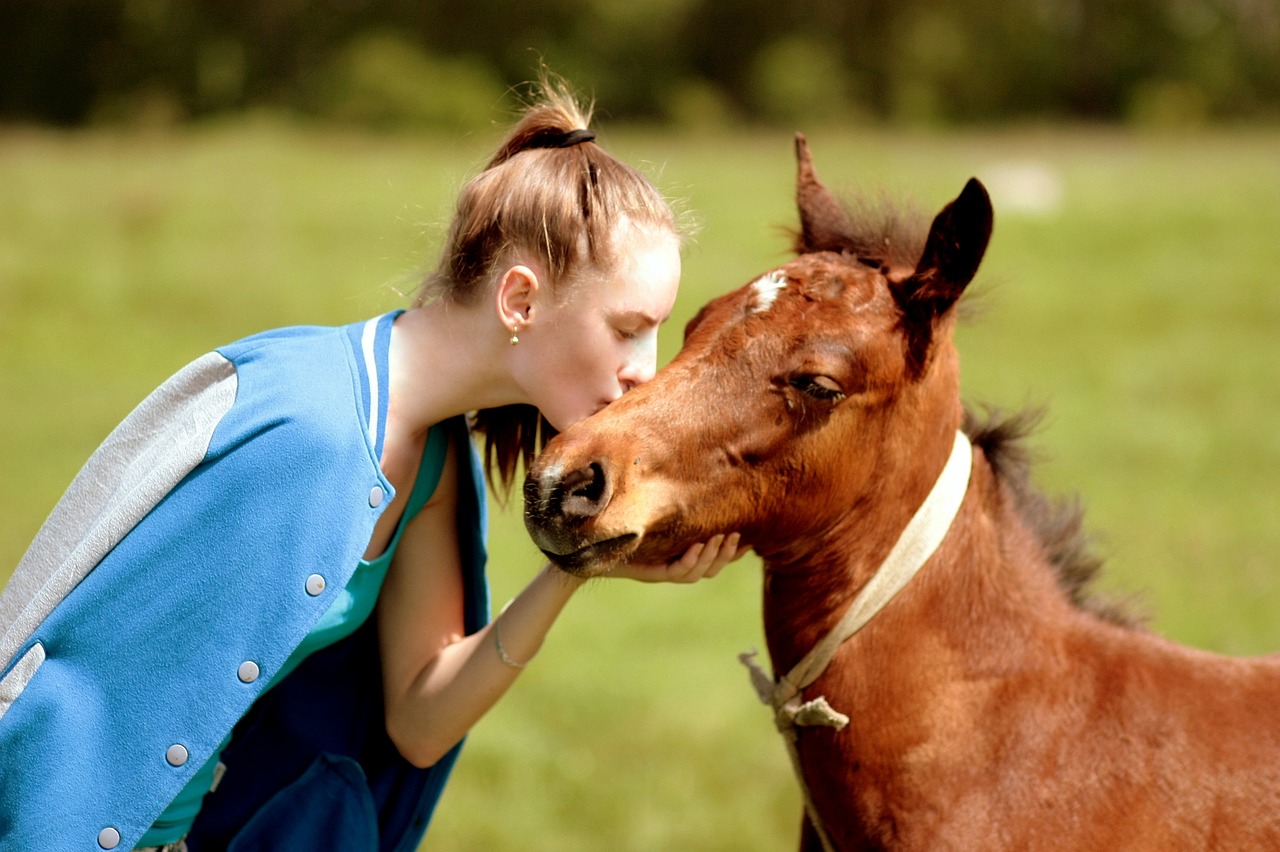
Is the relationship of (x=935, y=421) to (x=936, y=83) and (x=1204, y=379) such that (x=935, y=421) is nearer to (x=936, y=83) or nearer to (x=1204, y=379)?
(x=1204, y=379)

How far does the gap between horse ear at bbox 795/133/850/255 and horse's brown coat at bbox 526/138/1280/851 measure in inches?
3.0

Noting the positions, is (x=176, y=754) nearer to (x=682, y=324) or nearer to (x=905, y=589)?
(x=905, y=589)

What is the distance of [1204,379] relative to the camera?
12359 mm

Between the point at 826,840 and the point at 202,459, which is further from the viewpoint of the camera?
the point at 826,840

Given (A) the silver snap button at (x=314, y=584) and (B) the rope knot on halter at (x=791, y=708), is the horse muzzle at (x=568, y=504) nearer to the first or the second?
(A) the silver snap button at (x=314, y=584)

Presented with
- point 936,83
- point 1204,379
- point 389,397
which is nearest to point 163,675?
point 389,397

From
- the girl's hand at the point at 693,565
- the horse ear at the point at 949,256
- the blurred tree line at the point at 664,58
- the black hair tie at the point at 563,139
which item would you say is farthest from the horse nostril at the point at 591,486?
the blurred tree line at the point at 664,58

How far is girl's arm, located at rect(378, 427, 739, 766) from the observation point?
9.01 feet

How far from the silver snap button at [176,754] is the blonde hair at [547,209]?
3.29 feet

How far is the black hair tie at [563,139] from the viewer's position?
2.73m

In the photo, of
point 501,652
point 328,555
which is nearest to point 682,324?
point 501,652

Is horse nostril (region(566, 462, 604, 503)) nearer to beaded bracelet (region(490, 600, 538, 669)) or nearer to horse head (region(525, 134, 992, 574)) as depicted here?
horse head (region(525, 134, 992, 574))

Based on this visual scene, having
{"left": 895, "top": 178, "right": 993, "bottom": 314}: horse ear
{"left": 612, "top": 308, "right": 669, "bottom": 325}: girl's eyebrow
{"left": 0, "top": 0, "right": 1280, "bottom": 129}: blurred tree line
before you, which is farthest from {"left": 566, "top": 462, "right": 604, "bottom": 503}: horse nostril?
{"left": 0, "top": 0, "right": 1280, "bottom": 129}: blurred tree line

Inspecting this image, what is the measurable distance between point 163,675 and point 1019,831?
1579 mm
